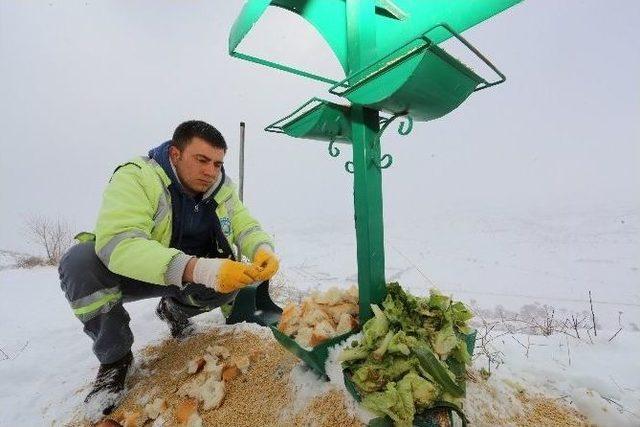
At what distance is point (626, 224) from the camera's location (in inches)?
431

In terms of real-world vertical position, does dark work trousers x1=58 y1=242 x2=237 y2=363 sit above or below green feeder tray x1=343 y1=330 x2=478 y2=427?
above

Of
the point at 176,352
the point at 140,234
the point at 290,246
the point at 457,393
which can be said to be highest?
the point at 140,234

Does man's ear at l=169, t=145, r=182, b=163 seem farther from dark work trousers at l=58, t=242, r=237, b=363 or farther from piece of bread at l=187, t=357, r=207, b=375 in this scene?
piece of bread at l=187, t=357, r=207, b=375

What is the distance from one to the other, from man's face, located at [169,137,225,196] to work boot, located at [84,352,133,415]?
122cm

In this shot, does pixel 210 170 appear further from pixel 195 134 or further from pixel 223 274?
pixel 223 274

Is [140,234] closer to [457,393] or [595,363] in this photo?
[457,393]

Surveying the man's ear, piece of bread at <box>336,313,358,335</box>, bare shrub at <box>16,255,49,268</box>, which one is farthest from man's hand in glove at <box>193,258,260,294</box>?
bare shrub at <box>16,255,49,268</box>

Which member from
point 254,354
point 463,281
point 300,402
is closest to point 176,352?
point 254,354

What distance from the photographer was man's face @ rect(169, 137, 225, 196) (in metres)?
2.34

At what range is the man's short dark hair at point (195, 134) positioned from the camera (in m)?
2.36

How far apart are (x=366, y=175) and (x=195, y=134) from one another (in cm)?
124

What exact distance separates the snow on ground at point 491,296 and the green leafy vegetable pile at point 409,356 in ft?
1.73

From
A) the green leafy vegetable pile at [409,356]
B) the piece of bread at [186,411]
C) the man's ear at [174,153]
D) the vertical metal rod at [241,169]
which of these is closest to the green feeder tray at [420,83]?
the green leafy vegetable pile at [409,356]

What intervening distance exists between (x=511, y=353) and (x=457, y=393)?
1224 millimetres
